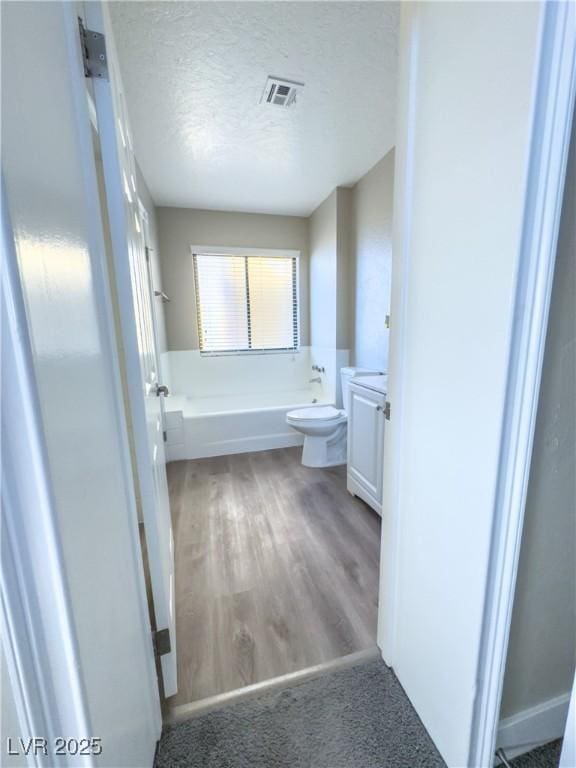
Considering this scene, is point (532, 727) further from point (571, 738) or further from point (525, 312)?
point (525, 312)

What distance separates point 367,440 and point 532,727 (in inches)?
52.4

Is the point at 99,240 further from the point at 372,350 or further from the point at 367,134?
the point at 372,350

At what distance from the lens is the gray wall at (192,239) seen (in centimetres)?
343

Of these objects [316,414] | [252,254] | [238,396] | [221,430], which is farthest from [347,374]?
[252,254]

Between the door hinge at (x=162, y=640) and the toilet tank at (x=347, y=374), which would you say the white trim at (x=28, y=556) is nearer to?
the door hinge at (x=162, y=640)

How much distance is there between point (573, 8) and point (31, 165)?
900 millimetres

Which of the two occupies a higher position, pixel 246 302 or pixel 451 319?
pixel 246 302

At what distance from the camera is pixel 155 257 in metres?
2.98

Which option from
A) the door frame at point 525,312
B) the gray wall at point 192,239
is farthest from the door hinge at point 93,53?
the gray wall at point 192,239

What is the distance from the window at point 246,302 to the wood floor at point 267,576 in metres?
1.77

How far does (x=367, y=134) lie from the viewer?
214 cm

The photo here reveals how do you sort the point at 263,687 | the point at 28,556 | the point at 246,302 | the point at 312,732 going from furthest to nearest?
the point at 246,302
the point at 263,687
the point at 312,732
the point at 28,556

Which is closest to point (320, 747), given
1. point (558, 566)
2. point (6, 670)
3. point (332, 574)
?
point (332, 574)

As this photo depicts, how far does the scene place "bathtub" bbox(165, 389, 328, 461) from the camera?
302 centimetres
